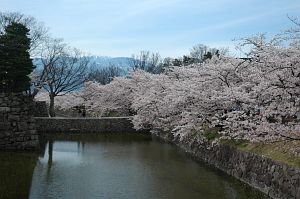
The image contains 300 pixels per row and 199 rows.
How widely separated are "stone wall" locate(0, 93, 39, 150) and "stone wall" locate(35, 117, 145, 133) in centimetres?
1067

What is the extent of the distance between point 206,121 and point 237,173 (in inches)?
137

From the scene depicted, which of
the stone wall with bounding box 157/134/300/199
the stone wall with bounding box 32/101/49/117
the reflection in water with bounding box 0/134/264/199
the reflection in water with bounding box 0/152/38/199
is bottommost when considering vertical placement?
the reflection in water with bounding box 0/134/264/199

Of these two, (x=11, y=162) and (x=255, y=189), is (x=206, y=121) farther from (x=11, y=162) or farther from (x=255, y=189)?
(x=11, y=162)

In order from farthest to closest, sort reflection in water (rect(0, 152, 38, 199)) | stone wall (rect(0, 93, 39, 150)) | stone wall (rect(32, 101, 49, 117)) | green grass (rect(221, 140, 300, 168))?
stone wall (rect(32, 101, 49, 117)), stone wall (rect(0, 93, 39, 150)), green grass (rect(221, 140, 300, 168)), reflection in water (rect(0, 152, 38, 199))

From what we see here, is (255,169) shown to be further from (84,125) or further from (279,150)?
(84,125)

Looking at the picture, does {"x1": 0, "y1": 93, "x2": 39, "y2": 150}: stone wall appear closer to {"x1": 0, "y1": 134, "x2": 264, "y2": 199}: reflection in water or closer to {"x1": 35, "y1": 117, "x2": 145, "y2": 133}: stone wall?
{"x1": 0, "y1": 134, "x2": 264, "y2": 199}: reflection in water

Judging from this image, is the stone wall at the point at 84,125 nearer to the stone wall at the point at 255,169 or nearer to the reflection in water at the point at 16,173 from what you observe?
the reflection in water at the point at 16,173

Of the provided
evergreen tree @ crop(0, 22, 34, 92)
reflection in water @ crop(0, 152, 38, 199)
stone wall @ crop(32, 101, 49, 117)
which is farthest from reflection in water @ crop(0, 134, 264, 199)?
stone wall @ crop(32, 101, 49, 117)

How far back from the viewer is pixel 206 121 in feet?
47.5

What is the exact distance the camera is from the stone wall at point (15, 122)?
48.7ft

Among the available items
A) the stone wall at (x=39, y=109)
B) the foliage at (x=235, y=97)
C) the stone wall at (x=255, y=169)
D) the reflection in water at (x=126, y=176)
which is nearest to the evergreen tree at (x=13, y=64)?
the reflection in water at (x=126, y=176)

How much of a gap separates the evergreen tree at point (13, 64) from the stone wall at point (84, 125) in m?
9.57

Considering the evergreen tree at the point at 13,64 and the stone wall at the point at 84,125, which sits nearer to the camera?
the evergreen tree at the point at 13,64

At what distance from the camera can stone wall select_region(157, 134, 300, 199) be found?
830 cm
